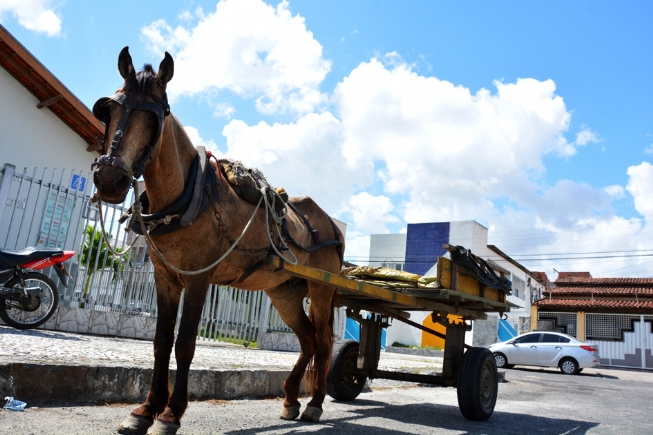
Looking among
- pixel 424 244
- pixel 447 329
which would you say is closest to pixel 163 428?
pixel 447 329

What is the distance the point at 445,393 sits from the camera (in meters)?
8.52

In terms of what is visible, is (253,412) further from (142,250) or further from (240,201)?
(142,250)

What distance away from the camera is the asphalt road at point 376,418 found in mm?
3764

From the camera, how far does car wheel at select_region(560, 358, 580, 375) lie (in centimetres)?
1988

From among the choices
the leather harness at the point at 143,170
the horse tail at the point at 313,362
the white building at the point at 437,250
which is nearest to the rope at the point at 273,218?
the leather harness at the point at 143,170

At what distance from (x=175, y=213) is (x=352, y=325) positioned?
19120 millimetres

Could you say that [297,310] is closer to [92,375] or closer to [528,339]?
[92,375]

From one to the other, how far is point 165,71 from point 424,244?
4203 centimetres

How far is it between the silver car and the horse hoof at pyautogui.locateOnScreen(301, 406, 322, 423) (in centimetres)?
1656

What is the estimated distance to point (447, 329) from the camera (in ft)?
20.6

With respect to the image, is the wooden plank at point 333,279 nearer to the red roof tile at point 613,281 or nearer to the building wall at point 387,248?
the red roof tile at point 613,281

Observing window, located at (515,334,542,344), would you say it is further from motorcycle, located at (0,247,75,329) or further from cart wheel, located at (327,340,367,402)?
motorcycle, located at (0,247,75,329)

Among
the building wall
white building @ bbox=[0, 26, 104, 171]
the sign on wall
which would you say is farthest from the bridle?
the building wall

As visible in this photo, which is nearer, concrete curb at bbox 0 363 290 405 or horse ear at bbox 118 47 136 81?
horse ear at bbox 118 47 136 81
